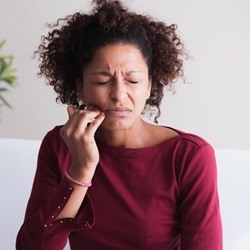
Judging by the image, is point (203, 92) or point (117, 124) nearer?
point (117, 124)

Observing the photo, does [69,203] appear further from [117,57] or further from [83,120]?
[117,57]

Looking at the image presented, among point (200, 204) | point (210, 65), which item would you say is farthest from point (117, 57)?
point (210, 65)

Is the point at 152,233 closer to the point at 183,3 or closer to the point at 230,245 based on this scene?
the point at 230,245

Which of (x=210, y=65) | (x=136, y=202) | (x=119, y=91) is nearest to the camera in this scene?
(x=119, y=91)

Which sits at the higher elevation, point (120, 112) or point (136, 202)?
point (120, 112)

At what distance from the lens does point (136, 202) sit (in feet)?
3.94

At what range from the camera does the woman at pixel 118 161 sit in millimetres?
1105

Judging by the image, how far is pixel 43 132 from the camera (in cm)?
185

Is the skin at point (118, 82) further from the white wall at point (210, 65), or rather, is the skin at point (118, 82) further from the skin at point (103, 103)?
the white wall at point (210, 65)

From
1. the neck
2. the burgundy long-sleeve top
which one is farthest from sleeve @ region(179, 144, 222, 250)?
the neck

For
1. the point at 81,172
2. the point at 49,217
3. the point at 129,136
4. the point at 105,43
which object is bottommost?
the point at 49,217

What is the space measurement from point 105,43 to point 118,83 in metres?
0.12

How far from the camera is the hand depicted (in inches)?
43.1

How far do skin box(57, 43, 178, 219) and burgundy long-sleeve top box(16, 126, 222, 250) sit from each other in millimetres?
56
